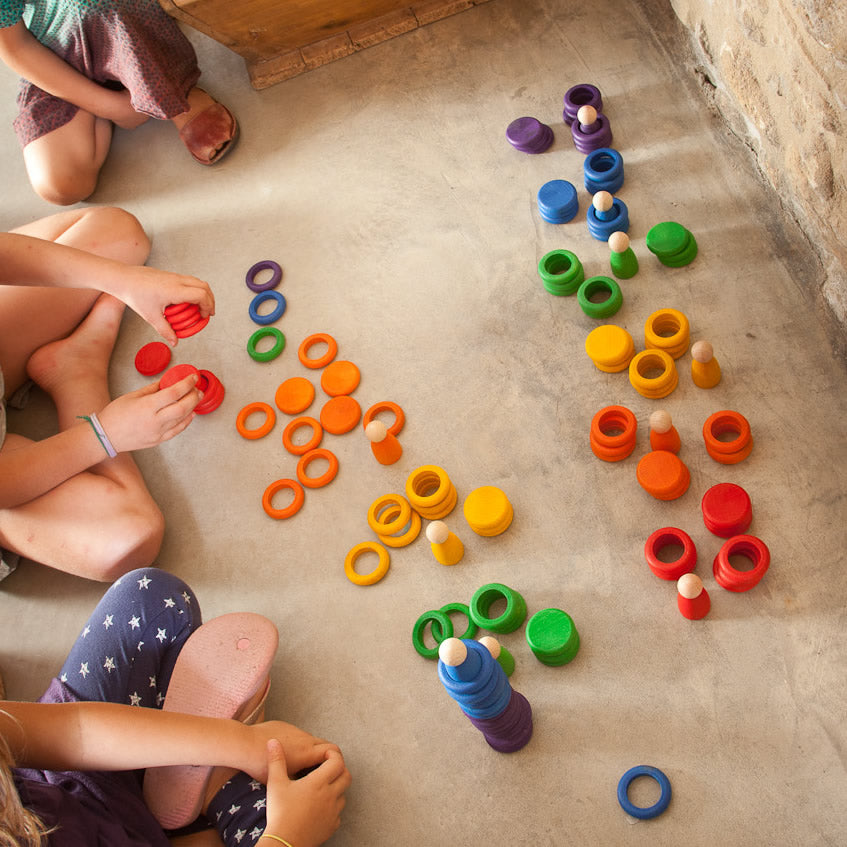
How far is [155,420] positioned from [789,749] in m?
0.95

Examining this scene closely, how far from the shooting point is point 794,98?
3.93 ft

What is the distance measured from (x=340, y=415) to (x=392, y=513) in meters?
0.20

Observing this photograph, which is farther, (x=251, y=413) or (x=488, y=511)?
(x=251, y=413)

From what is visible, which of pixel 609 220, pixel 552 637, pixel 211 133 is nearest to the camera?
pixel 552 637

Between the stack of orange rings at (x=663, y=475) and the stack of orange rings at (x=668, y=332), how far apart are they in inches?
7.2

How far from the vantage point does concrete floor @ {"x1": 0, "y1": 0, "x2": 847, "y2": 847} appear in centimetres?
109

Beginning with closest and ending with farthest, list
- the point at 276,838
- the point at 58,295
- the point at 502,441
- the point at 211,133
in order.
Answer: the point at 276,838
the point at 502,441
the point at 58,295
the point at 211,133

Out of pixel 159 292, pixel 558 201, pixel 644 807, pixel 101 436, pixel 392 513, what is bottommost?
pixel 644 807

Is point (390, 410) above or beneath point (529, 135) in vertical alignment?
beneath

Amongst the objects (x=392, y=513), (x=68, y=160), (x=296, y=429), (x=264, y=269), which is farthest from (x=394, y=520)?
(x=68, y=160)

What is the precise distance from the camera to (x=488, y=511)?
1273 millimetres

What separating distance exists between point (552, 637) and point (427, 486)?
12.6 inches

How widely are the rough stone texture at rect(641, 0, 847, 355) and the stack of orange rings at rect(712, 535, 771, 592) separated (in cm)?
33

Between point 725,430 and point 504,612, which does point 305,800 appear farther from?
point 725,430
